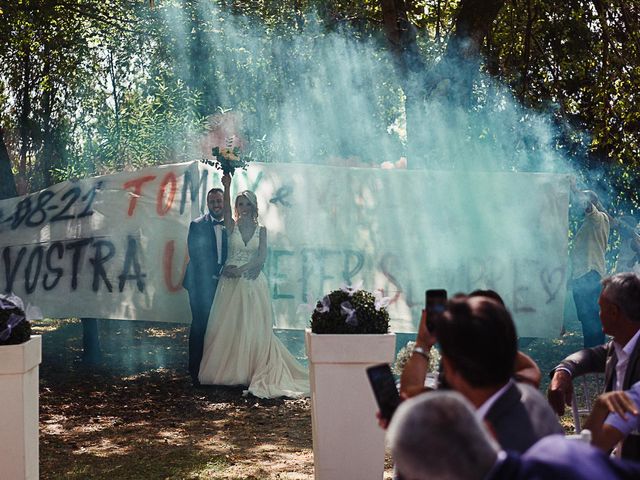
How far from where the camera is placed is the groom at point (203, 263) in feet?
34.4

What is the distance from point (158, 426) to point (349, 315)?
305cm

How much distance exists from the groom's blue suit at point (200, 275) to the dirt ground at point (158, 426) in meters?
0.49

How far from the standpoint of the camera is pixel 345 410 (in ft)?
19.7

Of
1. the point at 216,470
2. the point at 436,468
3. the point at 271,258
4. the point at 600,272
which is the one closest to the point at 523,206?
the point at 600,272

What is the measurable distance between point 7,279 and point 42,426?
3244 millimetres

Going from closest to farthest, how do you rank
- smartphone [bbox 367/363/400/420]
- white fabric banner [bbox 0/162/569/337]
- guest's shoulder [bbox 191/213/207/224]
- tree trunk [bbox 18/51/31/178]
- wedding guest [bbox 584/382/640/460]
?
smartphone [bbox 367/363/400/420] < wedding guest [bbox 584/382/640/460] < guest's shoulder [bbox 191/213/207/224] < white fabric banner [bbox 0/162/569/337] < tree trunk [bbox 18/51/31/178]

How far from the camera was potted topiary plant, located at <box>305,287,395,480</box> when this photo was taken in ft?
19.6

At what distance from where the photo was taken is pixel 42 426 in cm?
852


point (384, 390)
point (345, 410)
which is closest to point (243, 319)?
point (345, 410)

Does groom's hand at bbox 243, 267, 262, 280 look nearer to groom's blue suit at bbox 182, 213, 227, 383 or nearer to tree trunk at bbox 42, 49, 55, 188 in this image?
groom's blue suit at bbox 182, 213, 227, 383

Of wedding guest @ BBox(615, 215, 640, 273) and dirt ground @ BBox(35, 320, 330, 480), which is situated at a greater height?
wedding guest @ BBox(615, 215, 640, 273)

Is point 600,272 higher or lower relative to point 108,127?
lower

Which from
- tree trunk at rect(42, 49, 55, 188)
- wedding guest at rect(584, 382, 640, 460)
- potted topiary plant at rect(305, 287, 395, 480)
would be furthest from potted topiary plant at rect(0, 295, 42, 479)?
tree trunk at rect(42, 49, 55, 188)

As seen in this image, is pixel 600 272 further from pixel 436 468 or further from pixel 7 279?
pixel 436 468
